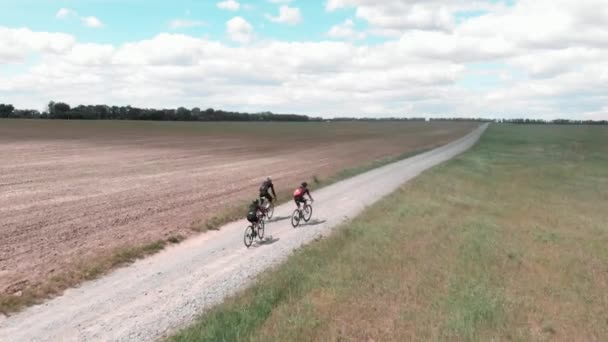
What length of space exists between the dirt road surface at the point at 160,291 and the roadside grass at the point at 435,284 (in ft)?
2.93

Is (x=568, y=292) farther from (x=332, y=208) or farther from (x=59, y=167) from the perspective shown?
(x=59, y=167)

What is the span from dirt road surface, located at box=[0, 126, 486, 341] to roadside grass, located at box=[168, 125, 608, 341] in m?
0.89

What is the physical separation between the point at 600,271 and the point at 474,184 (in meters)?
19.0

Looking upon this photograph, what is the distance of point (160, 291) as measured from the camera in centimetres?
1214

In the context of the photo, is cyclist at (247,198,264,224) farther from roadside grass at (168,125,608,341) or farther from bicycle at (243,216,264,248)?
roadside grass at (168,125,608,341)

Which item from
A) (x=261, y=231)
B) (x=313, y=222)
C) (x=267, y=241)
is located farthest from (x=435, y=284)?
(x=313, y=222)

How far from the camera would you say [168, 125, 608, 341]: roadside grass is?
388 inches

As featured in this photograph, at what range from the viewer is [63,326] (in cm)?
1001

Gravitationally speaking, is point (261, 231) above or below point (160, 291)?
above

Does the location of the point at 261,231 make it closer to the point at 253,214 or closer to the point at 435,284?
the point at 253,214

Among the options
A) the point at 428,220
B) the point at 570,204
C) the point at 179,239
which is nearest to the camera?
the point at 179,239

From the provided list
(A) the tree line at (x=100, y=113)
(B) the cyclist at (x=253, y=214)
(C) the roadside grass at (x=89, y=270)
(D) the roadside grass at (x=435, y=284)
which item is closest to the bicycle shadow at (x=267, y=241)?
(B) the cyclist at (x=253, y=214)

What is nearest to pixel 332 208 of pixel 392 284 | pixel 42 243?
pixel 392 284

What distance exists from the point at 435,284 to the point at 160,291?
739cm
